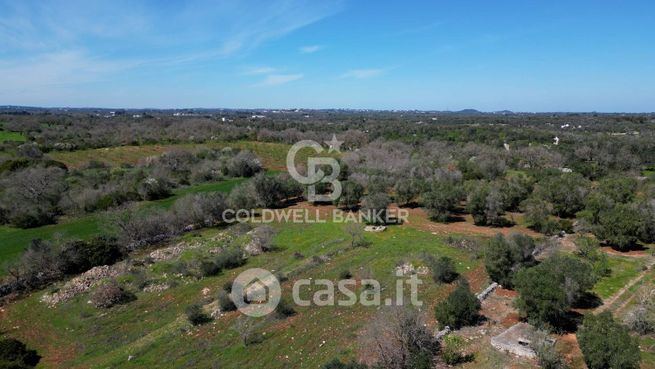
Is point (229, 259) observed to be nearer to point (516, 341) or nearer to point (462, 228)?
point (516, 341)

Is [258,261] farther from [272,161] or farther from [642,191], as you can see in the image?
[272,161]

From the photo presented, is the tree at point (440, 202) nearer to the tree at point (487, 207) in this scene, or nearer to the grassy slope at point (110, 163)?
the tree at point (487, 207)

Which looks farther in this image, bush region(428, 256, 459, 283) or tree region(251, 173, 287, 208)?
tree region(251, 173, 287, 208)

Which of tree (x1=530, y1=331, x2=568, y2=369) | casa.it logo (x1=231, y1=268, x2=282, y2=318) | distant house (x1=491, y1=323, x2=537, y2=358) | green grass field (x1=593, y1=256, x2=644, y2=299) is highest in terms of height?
tree (x1=530, y1=331, x2=568, y2=369)

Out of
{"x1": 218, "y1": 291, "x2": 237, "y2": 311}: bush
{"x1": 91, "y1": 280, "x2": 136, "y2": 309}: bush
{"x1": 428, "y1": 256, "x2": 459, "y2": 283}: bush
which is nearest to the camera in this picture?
{"x1": 218, "y1": 291, "x2": 237, "y2": 311}: bush

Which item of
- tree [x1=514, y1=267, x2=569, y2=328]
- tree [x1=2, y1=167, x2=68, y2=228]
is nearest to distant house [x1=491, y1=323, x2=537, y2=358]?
tree [x1=514, y1=267, x2=569, y2=328]

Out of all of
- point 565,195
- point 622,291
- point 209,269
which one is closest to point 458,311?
point 622,291

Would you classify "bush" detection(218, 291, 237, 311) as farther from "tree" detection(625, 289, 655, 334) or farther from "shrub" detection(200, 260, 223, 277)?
"tree" detection(625, 289, 655, 334)
